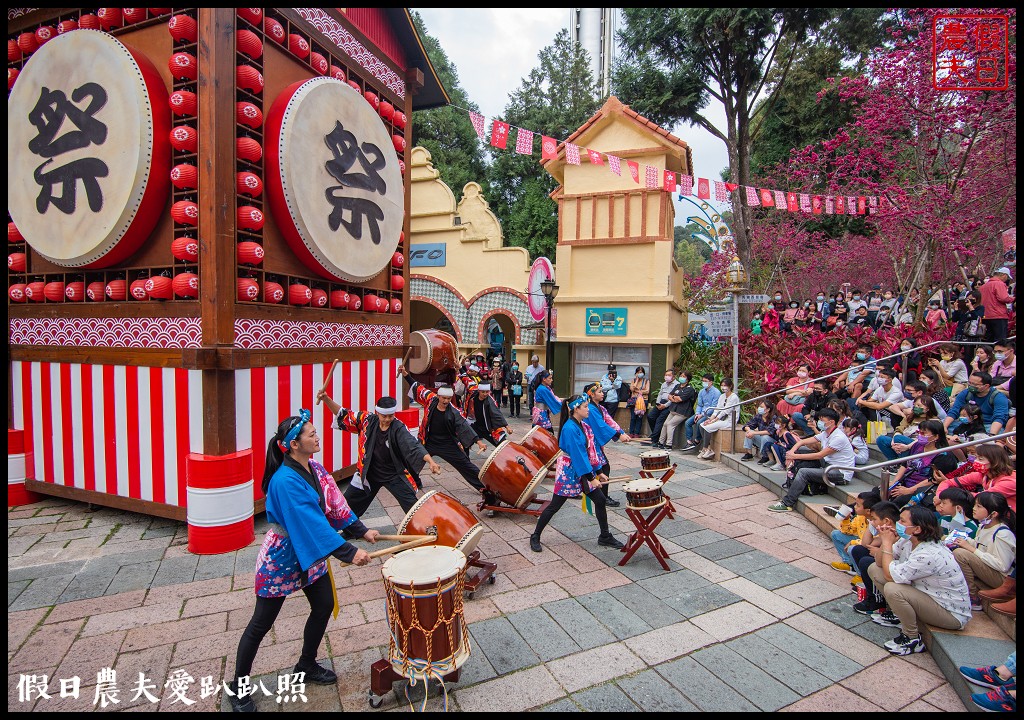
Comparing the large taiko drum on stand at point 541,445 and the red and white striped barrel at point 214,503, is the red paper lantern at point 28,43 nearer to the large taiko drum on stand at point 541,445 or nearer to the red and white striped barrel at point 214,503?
the red and white striped barrel at point 214,503

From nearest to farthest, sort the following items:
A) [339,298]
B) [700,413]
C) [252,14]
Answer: [252,14], [339,298], [700,413]

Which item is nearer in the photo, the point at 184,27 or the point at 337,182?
the point at 184,27

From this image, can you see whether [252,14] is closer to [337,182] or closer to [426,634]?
[337,182]

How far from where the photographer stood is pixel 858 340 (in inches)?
483

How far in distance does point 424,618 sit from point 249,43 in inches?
233

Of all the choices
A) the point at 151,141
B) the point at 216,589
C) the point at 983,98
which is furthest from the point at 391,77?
the point at 983,98

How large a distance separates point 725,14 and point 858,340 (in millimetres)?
9133

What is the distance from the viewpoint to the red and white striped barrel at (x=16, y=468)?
671 cm

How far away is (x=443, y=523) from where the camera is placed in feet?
14.5

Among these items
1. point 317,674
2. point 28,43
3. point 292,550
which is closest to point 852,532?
point 317,674

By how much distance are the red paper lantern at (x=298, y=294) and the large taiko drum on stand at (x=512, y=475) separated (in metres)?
2.88

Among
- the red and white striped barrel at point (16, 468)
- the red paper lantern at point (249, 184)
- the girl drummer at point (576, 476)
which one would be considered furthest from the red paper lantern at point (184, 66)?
the girl drummer at point (576, 476)

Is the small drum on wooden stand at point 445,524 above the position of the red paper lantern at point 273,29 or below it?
below

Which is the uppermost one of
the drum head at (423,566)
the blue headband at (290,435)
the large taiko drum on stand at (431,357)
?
the large taiko drum on stand at (431,357)
